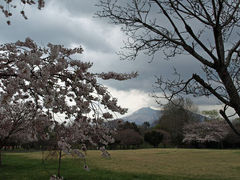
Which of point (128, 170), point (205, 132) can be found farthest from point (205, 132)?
point (128, 170)

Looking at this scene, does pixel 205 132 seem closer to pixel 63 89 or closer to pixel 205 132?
pixel 205 132

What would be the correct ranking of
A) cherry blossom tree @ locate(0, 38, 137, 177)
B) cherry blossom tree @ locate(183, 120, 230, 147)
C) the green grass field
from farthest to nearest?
cherry blossom tree @ locate(183, 120, 230, 147), the green grass field, cherry blossom tree @ locate(0, 38, 137, 177)

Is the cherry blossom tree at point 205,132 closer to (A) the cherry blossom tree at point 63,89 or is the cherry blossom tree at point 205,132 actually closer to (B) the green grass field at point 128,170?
(B) the green grass field at point 128,170

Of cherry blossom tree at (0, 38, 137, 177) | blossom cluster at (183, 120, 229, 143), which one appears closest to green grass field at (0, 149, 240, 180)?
cherry blossom tree at (0, 38, 137, 177)

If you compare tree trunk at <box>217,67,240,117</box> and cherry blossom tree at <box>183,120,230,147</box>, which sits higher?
tree trunk at <box>217,67,240,117</box>

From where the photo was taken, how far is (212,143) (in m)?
48.8

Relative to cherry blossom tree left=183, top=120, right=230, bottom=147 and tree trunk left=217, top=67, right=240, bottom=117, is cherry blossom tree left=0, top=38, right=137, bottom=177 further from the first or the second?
cherry blossom tree left=183, top=120, right=230, bottom=147

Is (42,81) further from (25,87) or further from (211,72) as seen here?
Result: (211,72)

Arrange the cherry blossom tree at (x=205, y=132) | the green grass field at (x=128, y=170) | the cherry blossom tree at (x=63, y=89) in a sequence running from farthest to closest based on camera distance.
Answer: the cherry blossom tree at (x=205, y=132), the green grass field at (x=128, y=170), the cherry blossom tree at (x=63, y=89)

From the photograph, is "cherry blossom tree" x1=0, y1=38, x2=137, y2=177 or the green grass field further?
the green grass field

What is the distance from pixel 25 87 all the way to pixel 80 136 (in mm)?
1289

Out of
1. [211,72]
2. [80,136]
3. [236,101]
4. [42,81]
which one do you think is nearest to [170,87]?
[211,72]

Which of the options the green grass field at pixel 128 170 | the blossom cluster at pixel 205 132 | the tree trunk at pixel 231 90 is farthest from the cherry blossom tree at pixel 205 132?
the tree trunk at pixel 231 90

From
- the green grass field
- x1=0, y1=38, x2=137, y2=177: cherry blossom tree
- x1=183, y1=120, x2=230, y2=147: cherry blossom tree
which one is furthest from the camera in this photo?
x1=183, y1=120, x2=230, y2=147: cherry blossom tree
